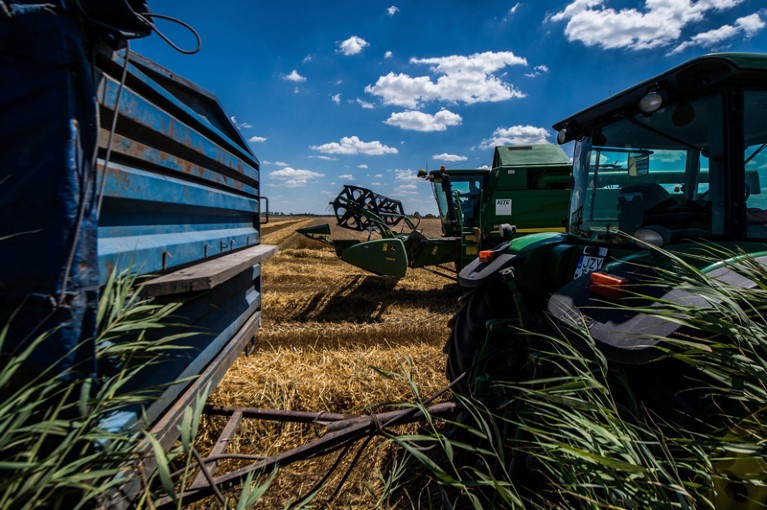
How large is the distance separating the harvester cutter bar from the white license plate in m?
1.00

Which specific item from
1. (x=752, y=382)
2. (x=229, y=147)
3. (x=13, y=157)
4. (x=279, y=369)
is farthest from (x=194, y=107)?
(x=752, y=382)

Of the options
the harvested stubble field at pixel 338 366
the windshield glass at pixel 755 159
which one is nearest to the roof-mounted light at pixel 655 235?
the windshield glass at pixel 755 159

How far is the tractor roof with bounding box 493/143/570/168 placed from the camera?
698cm

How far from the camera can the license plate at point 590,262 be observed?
199 centimetres

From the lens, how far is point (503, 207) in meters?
6.88

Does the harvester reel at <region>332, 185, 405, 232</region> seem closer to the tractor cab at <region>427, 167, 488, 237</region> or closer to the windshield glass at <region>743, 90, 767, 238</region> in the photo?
the tractor cab at <region>427, 167, 488, 237</region>

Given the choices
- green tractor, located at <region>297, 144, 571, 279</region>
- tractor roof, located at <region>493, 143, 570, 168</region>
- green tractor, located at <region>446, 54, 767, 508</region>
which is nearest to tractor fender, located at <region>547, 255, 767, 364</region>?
green tractor, located at <region>446, 54, 767, 508</region>

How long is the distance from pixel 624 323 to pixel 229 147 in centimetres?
271

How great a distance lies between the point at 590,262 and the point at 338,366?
86.7 inches

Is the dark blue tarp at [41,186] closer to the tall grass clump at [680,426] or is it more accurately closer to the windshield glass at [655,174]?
the tall grass clump at [680,426]

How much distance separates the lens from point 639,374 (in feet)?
4.73

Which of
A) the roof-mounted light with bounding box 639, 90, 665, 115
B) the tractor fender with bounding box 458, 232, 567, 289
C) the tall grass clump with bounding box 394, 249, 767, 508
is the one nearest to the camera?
the tall grass clump with bounding box 394, 249, 767, 508

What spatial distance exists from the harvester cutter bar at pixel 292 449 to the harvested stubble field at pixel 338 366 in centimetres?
13

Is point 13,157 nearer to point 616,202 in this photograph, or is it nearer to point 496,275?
point 496,275
